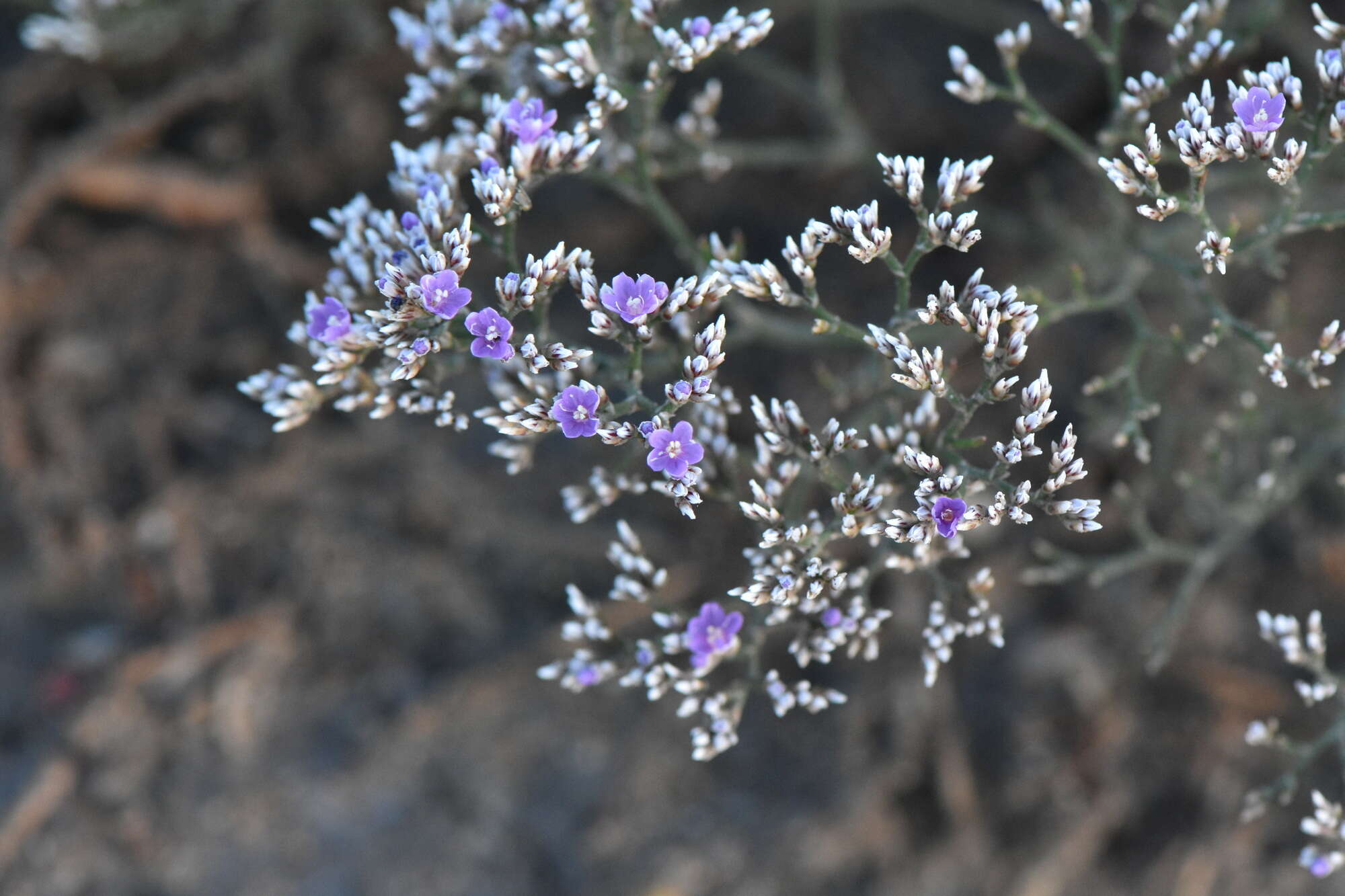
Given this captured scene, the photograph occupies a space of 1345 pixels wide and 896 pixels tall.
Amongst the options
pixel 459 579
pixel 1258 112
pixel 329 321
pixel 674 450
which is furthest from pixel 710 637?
pixel 459 579

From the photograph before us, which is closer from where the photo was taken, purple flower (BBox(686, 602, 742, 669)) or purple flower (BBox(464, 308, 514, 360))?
purple flower (BBox(464, 308, 514, 360))

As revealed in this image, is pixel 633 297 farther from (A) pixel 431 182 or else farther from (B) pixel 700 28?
(B) pixel 700 28

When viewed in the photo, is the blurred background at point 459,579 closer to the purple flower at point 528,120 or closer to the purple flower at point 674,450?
the purple flower at point 528,120

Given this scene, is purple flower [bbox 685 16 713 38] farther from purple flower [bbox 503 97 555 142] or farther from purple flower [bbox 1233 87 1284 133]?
purple flower [bbox 1233 87 1284 133]

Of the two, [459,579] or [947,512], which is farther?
[459,579]

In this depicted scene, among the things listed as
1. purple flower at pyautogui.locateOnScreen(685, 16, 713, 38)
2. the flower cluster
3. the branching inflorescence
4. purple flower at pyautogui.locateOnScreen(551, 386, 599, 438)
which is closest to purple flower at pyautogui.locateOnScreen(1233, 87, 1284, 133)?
the flower cluster

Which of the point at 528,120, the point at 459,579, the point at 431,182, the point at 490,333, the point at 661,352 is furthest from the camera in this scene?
the point at 459,579

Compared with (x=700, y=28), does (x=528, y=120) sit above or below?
below
